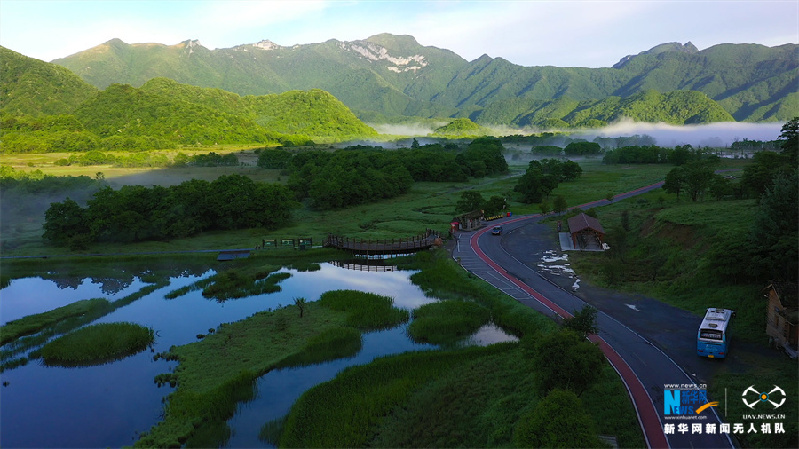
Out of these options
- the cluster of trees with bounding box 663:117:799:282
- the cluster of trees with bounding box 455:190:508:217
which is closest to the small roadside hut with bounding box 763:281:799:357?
the cluster of trees with bounding box 663:117:799:282

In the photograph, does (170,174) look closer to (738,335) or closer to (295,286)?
(295,286)

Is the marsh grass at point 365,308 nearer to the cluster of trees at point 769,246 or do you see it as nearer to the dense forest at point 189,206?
the cluster of trees at point 769,246

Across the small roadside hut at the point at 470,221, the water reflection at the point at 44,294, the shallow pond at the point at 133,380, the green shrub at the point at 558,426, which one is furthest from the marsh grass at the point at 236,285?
the green shrub at the point at 558,426

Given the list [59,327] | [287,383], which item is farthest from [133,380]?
[59,327]

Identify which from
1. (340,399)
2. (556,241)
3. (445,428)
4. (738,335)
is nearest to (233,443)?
(340,399)

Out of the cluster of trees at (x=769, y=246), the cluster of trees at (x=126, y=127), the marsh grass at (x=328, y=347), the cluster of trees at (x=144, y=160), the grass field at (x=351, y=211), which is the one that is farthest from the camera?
the cluster of trees at (x=126, y=127)
